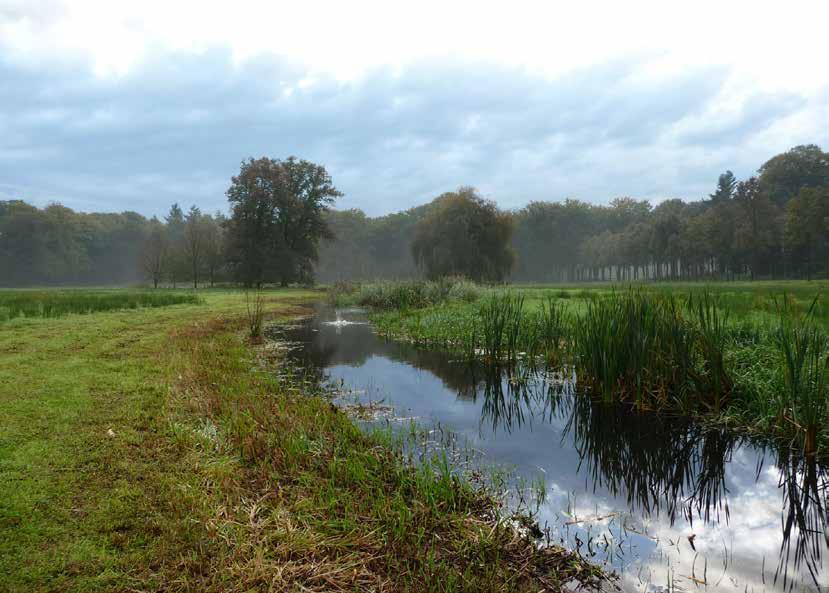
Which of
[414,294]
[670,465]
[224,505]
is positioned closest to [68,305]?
[414,294]

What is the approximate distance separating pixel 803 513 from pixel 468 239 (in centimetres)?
3515

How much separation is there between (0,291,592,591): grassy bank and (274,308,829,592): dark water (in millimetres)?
692

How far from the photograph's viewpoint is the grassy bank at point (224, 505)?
265 centimetres

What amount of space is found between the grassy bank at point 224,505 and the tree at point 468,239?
32.8 meters

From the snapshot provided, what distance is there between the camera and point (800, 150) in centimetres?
6209

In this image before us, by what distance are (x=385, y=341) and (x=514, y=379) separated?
18.8 ft

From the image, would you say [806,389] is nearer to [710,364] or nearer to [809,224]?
[710,364]

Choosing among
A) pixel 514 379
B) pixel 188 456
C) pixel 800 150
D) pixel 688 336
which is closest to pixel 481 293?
pixel 514 379

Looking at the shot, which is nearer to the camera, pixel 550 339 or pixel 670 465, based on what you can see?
pixel 670 465

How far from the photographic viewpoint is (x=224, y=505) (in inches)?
133

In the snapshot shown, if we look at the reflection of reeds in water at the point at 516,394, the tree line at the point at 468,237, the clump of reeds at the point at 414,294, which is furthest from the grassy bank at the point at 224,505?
the tree line at the point at 468,237

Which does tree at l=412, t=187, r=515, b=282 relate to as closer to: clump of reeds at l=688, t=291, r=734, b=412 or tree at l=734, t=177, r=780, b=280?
tree at l=734, t=177, r=780, b=280

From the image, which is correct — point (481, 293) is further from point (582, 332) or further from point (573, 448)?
point (573, 448)

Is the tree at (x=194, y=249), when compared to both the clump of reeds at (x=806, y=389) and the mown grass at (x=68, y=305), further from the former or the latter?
the clump of reeds at (x=806, y=389)
